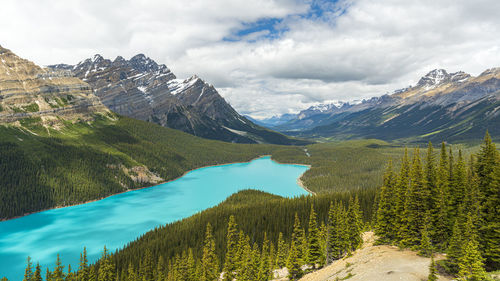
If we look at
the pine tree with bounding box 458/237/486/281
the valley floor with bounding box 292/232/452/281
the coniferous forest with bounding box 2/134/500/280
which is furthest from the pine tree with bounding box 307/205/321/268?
the pine tree with bounding box 458/237/486/281

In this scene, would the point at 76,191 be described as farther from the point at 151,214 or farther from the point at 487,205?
the point at 487,205

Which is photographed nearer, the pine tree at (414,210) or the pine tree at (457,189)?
the pine tree at (414,210)

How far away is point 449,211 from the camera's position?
4003 centimetres

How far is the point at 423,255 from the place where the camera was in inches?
1395

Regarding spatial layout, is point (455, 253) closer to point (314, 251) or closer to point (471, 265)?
point (471, 265)

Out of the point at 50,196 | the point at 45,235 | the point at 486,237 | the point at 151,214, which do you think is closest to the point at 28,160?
the point at 50,196

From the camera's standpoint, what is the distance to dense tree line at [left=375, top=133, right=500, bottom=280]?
3220 cm

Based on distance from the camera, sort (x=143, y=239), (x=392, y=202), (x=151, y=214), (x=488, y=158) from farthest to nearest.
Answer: (x=151, y=214)
(x=143, y=239)
(x=392, y=202)
(x=488, y=158)

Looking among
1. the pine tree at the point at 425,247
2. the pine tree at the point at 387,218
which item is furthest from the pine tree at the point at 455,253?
the pine tree at the point at 387,218

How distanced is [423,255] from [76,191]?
18445cm

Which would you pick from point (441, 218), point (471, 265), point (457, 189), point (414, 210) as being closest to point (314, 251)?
point (414, 210)

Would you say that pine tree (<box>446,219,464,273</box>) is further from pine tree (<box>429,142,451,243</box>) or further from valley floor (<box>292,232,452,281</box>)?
pine tree (<box>429,142,451,243</box>)

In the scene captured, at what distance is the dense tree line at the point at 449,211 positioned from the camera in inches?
1268

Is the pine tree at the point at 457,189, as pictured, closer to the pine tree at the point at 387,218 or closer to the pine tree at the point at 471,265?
the pine tree at the point at 387,218
